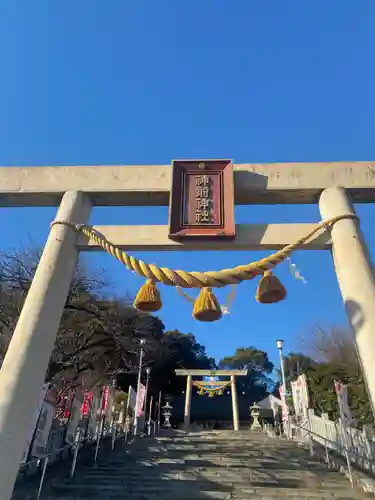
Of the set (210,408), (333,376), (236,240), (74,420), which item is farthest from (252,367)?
(236,240)

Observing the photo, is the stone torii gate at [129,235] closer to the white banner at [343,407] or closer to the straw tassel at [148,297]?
the straw tassel at [148,297]

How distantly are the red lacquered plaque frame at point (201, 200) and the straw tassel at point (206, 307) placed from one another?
0.63 m

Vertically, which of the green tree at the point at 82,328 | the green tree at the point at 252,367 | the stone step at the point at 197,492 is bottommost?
the stone step at the point at 197,492

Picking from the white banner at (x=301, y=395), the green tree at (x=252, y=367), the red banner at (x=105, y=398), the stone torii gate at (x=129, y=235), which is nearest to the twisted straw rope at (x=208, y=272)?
the stone torii gate at (x=129, y=235)

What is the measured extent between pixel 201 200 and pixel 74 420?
7.61 m

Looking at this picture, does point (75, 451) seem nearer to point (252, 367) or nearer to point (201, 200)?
point (201, 200)

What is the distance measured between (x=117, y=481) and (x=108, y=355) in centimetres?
1318

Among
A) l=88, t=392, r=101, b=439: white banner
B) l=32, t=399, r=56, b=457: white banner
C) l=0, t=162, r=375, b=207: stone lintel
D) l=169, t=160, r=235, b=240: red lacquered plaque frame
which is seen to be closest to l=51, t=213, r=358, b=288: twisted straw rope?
l=169, t=160, r=235, b=240: red lacquered plaque frame

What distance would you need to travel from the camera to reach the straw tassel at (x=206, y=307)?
11.7ft

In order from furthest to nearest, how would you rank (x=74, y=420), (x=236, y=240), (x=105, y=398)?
1. (x=105, y=398)
2. (x=74, y=420)
3. (x=236, y=240)

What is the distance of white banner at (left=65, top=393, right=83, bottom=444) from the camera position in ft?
29.2

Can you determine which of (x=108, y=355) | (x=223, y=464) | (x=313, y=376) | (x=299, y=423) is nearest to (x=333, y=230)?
(x=223, y=464)

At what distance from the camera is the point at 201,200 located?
416cm

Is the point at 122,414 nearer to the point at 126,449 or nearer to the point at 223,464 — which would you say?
the point at 126,449
